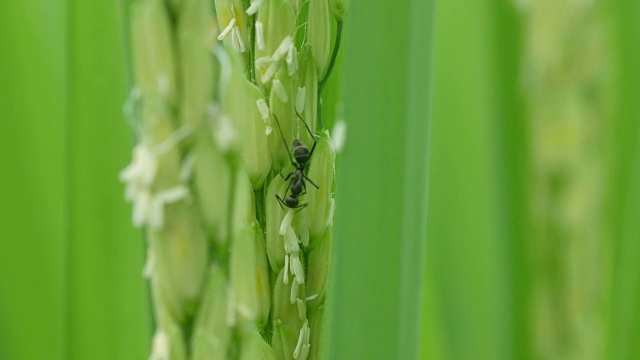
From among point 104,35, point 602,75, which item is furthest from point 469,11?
point 104,35

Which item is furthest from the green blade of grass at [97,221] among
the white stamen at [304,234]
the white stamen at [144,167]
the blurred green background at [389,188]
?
the white stamen at [144,167]

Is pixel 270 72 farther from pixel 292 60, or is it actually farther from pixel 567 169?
pixel 567 169

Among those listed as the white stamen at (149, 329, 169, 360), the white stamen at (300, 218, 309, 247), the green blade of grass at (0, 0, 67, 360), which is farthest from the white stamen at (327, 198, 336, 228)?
the green blade of grass at (0, 0, 67, 360)

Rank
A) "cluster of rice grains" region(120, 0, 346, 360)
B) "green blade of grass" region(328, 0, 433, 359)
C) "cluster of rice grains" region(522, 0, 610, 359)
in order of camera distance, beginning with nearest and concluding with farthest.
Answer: "cluster of rice grains" region(120, 0, 346, 360)
"green blade of grass" region(328, 0, 433, 359)
"cluster of rice grains" region(522, 0, 610, 359)

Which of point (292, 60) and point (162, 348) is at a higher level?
point (292, 60)

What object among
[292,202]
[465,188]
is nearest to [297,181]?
[292,202]

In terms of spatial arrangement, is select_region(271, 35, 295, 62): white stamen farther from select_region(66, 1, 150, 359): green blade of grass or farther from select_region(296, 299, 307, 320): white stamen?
select_region(66, 1, 150, 359): green blade of grass

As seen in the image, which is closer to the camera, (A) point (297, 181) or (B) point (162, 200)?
(B) point (162, 200)
